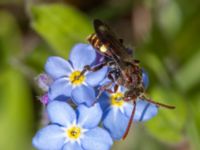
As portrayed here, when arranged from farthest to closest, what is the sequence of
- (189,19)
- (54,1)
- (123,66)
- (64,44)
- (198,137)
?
(54,1) → (189,19) → (64,44) → (198,137) → (123,66)

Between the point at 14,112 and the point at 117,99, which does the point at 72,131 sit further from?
Result: the point at 14,112

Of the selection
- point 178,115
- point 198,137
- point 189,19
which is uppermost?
point 189,19

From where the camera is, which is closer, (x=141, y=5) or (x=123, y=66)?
(x=123, y=66)

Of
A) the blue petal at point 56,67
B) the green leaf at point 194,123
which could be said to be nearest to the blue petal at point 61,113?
the blue petal at point 56,67

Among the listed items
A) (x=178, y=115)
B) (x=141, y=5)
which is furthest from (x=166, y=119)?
(x=141, y=5)

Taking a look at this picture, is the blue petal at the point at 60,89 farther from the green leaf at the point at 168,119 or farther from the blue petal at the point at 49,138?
the green leaf at the point at 168,119

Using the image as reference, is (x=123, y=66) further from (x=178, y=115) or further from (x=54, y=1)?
(x=54, y=1)

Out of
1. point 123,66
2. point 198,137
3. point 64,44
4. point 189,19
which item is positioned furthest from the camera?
point 189,19
